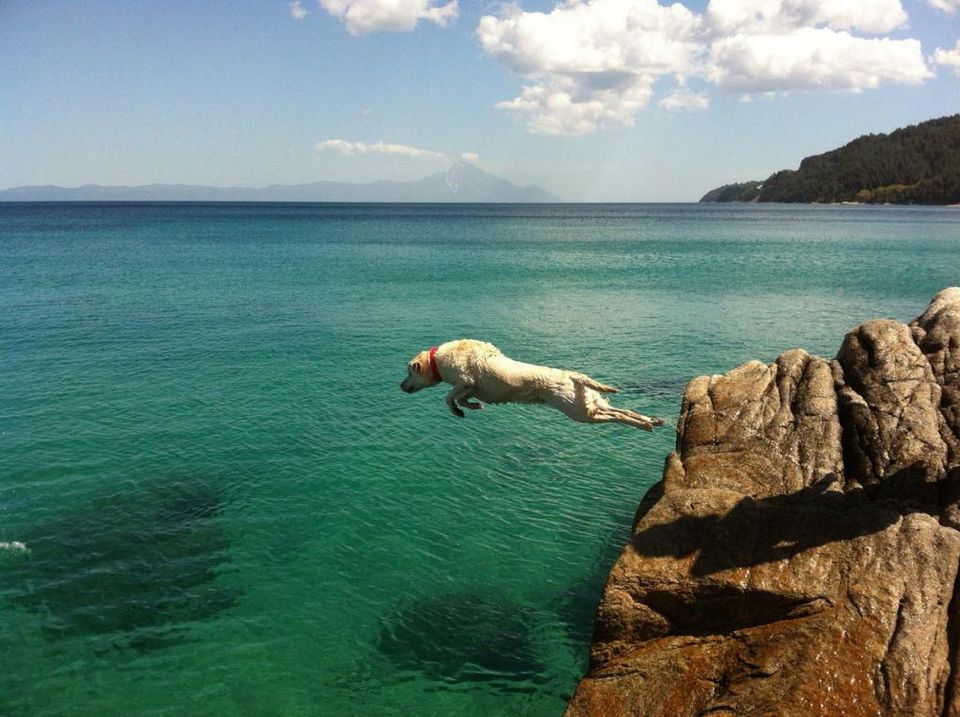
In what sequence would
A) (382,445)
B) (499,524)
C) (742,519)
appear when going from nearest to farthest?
(742,519)
(499,524)
(382,445)

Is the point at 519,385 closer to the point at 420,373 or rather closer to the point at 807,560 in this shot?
the point at 420,373

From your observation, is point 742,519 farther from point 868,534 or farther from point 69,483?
point 69,483

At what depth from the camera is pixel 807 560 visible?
30.5 feet

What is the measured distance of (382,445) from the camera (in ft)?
74.0

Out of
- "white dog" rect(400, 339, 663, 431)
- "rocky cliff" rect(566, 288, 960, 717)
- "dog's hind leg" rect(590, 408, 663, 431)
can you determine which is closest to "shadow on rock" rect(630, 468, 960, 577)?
"rocky cliff" rect(566, 288, 960, 717)

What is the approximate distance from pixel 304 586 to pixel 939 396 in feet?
42.3

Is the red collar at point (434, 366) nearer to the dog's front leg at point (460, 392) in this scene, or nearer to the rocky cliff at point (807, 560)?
the dog's front leg at point (460, 392)

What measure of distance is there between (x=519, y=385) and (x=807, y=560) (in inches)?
216

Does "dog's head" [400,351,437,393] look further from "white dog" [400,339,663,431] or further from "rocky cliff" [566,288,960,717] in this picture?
"rocky cliff" [566,288,960,717]

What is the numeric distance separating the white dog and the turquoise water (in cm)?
441

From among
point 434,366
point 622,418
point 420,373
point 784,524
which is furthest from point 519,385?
point 784,524

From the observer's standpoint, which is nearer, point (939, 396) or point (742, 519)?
point (742, 519)

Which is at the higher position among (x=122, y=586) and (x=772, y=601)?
(x=772, y=601)

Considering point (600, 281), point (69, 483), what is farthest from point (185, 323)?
point (600, 281)
